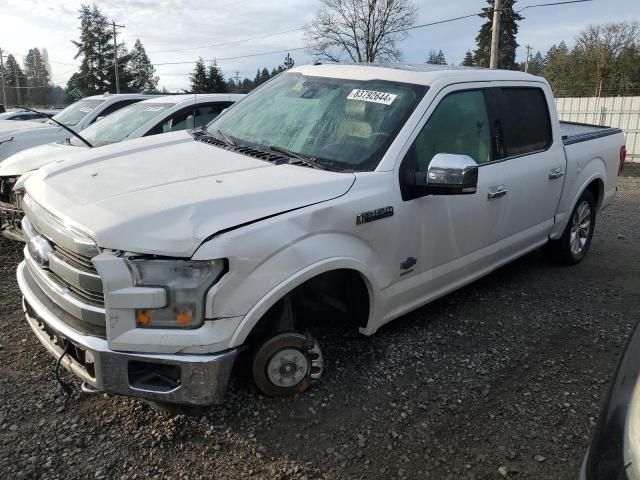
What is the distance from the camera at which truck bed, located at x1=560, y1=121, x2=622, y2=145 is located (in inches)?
207

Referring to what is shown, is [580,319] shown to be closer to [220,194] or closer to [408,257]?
[408,257]

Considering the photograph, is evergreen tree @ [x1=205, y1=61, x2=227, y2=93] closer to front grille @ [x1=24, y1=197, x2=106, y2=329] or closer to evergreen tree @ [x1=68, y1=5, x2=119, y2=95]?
evergreen tree @ [x1=68, y1=5, x2=119, y2=95]

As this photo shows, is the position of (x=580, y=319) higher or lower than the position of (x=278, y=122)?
lower

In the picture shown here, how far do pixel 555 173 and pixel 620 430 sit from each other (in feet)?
11.9

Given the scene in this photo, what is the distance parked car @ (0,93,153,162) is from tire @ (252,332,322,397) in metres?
5.40

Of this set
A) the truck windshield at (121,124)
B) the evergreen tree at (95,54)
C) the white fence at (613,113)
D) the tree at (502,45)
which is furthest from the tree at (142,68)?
the truck windshield at (121,124)

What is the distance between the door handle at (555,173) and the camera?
4.66 m

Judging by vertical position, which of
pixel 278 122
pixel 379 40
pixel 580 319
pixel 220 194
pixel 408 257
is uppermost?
pixel 379 40

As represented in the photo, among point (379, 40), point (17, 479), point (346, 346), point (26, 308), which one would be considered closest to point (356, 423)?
point (346, 346)

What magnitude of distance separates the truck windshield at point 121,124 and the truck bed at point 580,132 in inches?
173

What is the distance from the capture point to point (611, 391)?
65.6 inches

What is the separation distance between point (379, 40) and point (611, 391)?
45.3 metres

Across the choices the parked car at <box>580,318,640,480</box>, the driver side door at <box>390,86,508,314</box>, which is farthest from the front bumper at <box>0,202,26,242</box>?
the parked car at <box>580,318,640,480</box>

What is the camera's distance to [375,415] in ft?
9.66
